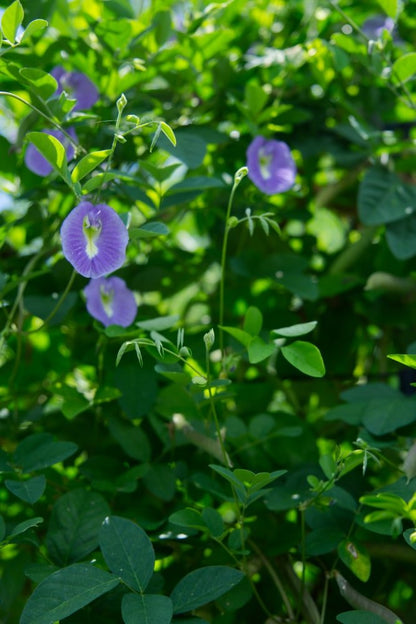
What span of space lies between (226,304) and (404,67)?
439 millimetres

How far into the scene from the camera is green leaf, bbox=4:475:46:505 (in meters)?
0.78

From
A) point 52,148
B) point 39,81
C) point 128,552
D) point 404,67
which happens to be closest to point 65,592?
point 128,552

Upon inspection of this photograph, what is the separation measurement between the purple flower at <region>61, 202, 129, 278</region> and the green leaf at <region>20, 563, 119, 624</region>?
0.28 m

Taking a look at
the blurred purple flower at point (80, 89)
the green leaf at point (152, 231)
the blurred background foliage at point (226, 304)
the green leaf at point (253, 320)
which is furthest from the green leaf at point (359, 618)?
the blurred purple flower at point (80, 89)

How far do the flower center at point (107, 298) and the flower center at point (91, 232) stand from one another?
172 mm

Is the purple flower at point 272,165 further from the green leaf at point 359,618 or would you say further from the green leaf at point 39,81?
the green leaf at point 359,618

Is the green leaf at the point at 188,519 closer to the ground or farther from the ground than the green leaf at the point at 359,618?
farther from the ground

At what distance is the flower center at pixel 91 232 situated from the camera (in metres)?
0.80

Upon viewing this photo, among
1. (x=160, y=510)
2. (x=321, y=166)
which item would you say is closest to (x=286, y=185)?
(x=321, y=166)

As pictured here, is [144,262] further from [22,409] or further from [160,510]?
[160,510]

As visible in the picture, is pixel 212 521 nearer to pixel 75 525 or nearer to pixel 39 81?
pixel 75 525

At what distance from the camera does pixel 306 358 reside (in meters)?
0.81

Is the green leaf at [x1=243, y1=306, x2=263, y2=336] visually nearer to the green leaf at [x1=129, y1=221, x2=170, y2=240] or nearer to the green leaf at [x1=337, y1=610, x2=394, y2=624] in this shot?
the green leaf at [x1=129, y1=221, x2=170, y2=240]

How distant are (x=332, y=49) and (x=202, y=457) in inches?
23.8
